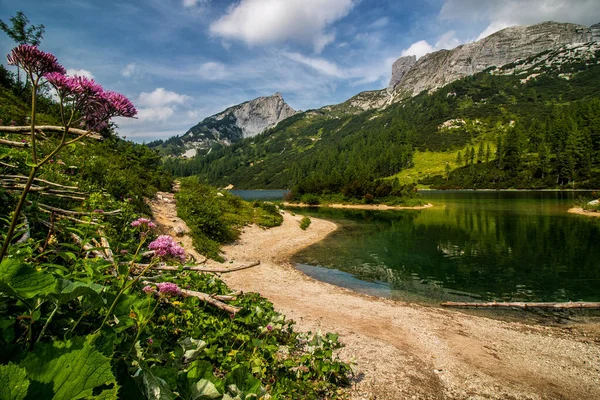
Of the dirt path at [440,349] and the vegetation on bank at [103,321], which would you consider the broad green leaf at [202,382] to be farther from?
the dirt path at [440,349]

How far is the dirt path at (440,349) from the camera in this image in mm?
6602

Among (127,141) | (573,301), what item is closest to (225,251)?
(127,141)

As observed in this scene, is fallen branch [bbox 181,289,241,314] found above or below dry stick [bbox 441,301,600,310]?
above

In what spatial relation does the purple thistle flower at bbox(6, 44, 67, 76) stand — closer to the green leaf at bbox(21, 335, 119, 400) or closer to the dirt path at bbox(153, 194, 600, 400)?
the green leaf at bbox(21, 335, 119, 400)

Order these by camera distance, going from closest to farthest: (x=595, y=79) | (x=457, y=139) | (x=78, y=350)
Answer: (x=78, y=350), (x=457, y=139), (x=595, y=79)

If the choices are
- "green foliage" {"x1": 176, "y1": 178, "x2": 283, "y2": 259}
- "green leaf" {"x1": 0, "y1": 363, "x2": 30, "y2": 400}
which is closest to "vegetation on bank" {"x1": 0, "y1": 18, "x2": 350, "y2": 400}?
"green leaf" {"x1": 0, "y1": 363, "x2": 30, "y2": 400}

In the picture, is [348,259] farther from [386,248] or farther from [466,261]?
[466,261]

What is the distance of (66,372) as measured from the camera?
1.15 meters

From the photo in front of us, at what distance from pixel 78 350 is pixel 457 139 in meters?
187

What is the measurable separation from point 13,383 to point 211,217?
2186 centimetres

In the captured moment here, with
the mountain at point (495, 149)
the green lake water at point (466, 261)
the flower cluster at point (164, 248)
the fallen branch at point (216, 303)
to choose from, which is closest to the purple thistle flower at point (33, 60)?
the flower cluster at point (164, 248)

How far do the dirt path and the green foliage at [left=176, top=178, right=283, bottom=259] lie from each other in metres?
5.22

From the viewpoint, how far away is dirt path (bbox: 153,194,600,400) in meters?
6.60

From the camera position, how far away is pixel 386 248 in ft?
82.7
